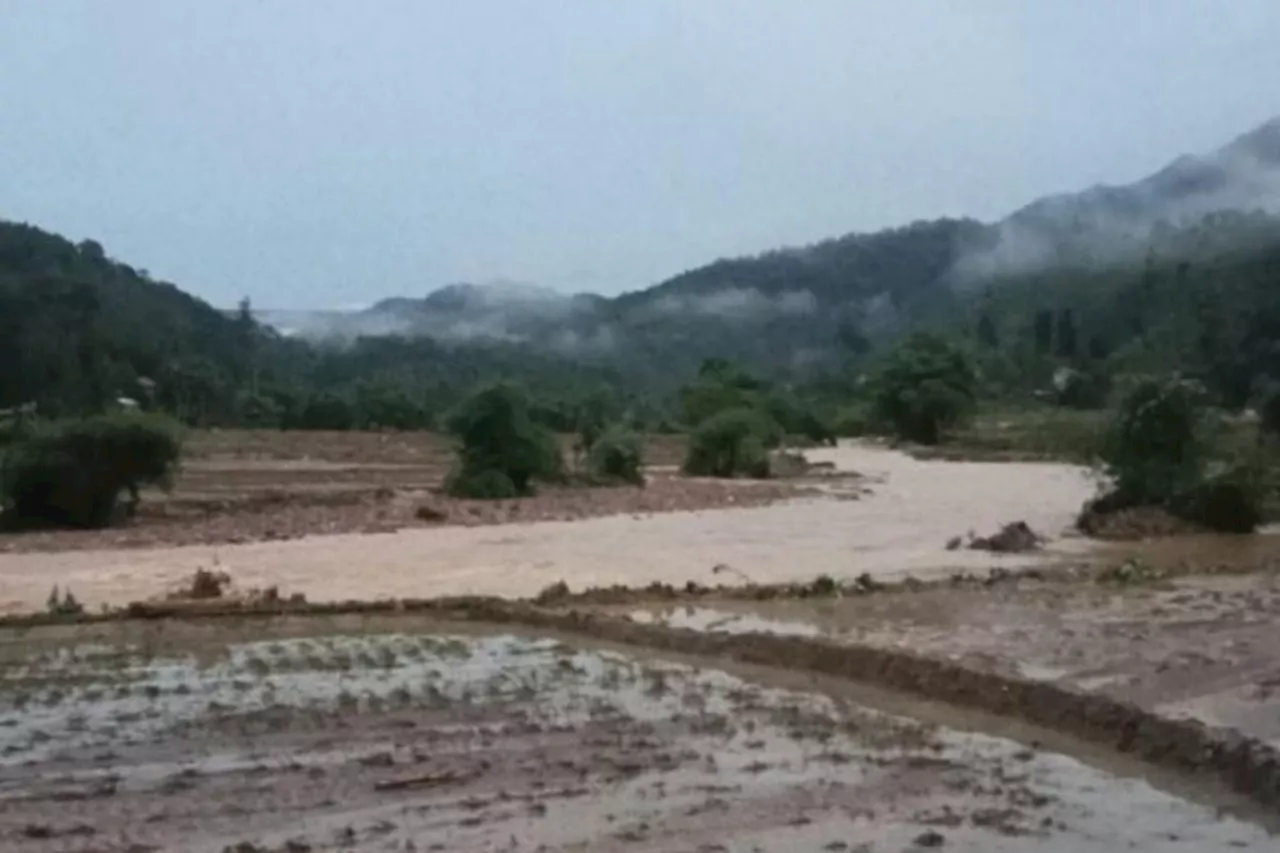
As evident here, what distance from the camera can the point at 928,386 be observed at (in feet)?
188

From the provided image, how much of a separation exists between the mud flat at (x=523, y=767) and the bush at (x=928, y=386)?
4655cm

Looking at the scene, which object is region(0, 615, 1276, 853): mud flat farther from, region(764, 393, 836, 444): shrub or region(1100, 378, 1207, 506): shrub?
region(764, 393, 836, 444): shrub

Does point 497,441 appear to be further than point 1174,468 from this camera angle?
Yes

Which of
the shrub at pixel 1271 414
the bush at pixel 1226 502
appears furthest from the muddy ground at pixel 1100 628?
the shrub at pixel 1271 414

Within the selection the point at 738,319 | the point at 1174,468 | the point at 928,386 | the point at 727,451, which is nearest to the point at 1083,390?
the point at 928,386

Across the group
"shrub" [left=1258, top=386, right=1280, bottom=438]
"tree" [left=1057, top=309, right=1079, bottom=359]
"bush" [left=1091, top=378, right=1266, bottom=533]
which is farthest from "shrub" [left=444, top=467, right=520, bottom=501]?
"tree" [left=1057, top=309, right=1079, bottom=359]

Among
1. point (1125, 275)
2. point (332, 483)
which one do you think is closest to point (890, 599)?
point (332, 483)

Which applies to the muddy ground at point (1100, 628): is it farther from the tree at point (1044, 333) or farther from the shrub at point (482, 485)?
the tree at point (1044, 333)

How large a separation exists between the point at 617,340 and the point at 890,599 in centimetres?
12185

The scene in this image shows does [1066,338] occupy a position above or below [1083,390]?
above

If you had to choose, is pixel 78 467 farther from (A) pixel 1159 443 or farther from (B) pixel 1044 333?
(B) pixel 1044 333

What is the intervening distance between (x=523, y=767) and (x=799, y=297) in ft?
428

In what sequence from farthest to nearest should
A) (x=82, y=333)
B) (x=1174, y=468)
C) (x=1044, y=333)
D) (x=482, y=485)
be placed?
(x=1044, y=333) → (x=82, y=333) → (x=482, y=485) → (x=1174, y=468)

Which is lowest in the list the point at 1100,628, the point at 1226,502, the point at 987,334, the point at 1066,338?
the point at 1100,628
